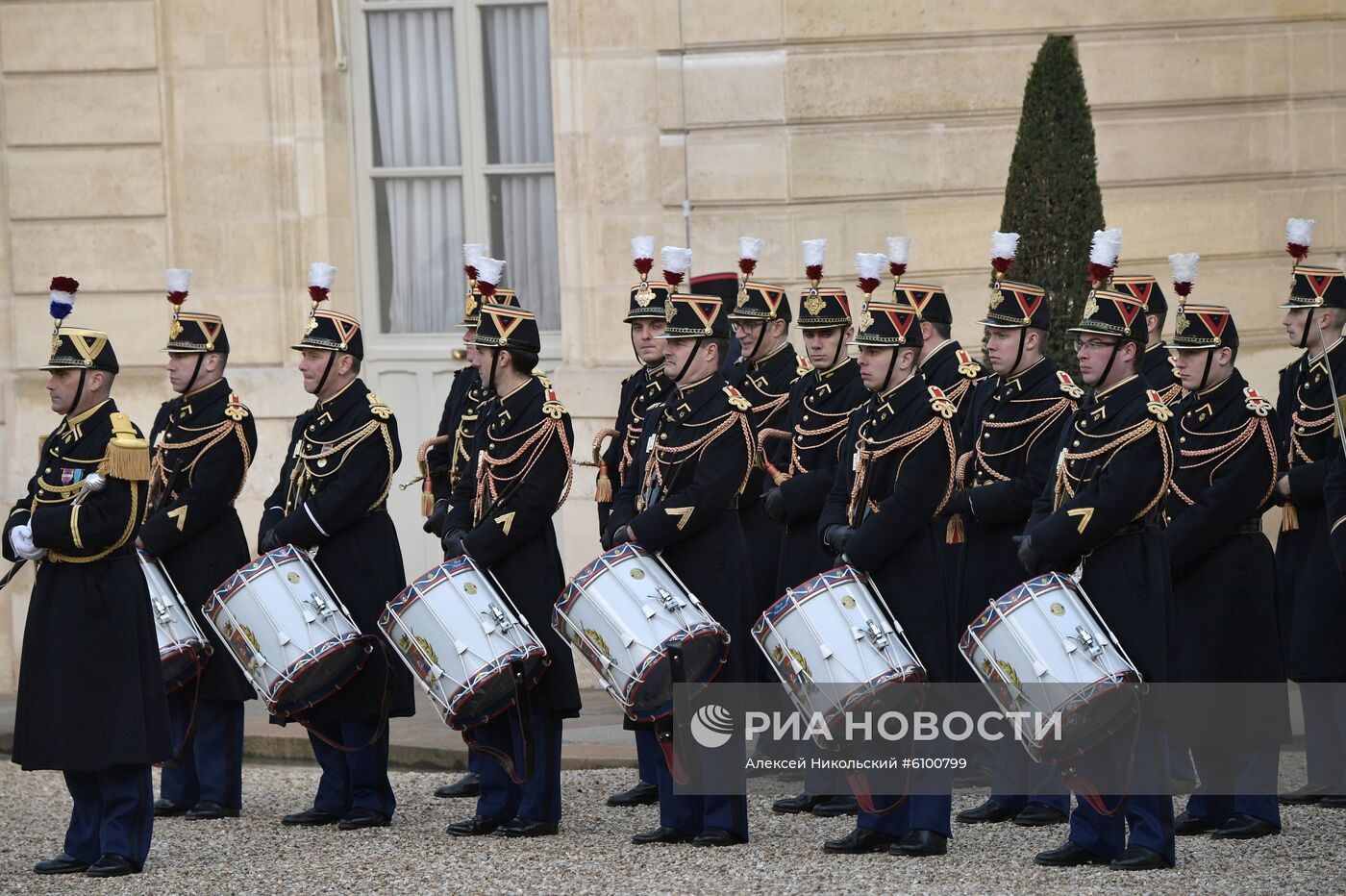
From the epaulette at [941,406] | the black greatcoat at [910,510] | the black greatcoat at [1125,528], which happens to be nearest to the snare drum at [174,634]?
the black greatcoat at [910,510]

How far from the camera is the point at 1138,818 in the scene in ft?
23.9

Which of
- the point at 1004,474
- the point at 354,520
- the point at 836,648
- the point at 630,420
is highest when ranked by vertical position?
the point at 630,420

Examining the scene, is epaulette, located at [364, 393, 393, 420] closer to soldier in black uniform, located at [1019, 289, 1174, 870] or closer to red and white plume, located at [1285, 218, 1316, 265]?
soldier in black uniform, located at [1019, 289, 1174, 870]

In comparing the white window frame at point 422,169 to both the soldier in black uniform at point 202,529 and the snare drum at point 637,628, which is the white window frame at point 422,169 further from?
the snare drum at point 637,628

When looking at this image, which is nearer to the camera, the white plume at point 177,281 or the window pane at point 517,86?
the white plume at point 177,281

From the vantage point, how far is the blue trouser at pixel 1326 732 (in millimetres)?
8695

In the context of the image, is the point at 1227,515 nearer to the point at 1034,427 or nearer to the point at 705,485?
the point at 1034,427

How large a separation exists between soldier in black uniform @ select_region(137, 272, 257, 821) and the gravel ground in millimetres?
253

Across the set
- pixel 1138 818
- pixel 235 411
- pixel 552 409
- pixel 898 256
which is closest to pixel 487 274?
pixel 552 409

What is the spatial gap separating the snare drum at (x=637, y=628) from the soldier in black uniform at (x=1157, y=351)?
2.23m

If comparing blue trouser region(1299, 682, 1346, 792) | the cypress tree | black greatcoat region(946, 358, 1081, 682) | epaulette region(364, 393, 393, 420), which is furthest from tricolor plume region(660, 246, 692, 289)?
blue trouser region(1299, 682, 1346, 792)

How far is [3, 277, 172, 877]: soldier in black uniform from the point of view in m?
7.62

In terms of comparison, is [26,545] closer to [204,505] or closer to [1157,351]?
[204,505]

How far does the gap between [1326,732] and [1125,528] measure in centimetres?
206
